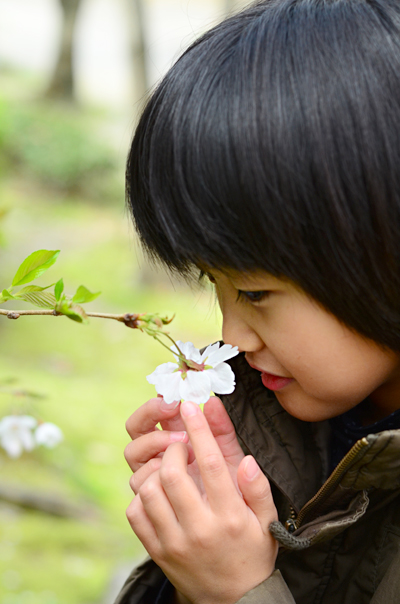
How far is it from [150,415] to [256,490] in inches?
11.1

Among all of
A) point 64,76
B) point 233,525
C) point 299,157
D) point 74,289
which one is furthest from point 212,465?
point 64,76

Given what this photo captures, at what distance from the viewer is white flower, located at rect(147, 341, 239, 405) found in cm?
104

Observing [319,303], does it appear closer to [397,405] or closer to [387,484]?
[387,484]

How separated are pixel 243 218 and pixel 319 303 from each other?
18cm

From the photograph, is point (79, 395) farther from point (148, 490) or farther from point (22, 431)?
point (148, 490)

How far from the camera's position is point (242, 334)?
1.07 meters

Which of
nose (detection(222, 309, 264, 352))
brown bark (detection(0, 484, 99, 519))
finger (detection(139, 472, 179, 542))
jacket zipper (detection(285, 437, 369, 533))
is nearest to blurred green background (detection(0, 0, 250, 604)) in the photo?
brown bark (detection(0, 484, 99, 519))

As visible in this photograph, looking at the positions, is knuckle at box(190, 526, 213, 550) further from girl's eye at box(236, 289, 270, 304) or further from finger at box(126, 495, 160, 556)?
girl's eye at box(236, 289, 270, 304)

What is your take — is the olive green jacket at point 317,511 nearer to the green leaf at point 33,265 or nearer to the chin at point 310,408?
the chin at point 310,408

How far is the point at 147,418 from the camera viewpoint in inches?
49.4

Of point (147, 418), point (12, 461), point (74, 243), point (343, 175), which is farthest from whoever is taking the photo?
point (74, 243)

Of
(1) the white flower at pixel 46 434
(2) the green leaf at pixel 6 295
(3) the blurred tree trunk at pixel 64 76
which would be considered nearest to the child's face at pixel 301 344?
(2) the green leaf at pixel 6 295

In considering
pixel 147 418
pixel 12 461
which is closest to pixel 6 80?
pixel 12 461

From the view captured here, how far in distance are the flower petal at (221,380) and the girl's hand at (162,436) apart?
0.13 m
